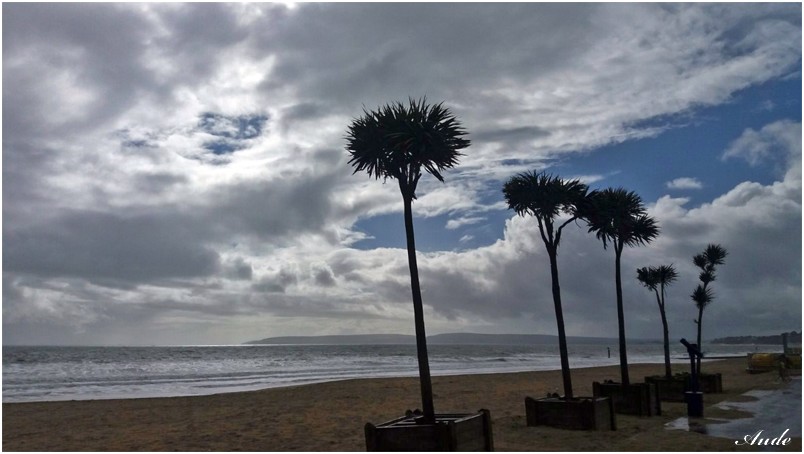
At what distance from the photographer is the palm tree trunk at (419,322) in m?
11.7

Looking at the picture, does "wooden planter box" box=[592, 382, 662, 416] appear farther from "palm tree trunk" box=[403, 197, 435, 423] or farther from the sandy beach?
"palm tree trunk" box=[403, 197, 435, 423]

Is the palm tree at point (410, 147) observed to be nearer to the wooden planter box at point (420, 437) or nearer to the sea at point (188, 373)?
the wooden planter box at point (420, 437)

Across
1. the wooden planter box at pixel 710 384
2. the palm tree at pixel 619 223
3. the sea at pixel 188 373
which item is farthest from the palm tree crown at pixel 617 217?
the sea at pixel 188 373

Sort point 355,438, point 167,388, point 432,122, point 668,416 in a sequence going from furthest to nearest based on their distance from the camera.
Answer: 1. point 167,388
2. point 668,416
3. point 355,438
4. point 432,122

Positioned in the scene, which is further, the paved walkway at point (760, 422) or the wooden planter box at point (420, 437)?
the paved walkway at point (760, 422)

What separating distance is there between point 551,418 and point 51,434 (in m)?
15.0

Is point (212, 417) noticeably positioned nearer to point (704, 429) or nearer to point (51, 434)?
point (51, 434)

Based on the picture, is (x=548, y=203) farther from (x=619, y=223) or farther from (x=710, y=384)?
(x=710, y=384)

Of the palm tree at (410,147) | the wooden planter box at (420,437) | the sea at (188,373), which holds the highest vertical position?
the palm tree at (410,147)

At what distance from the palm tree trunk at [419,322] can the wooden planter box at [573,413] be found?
5046 mm

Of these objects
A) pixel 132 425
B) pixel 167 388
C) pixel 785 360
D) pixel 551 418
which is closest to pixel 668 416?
Answer: pixel 551 418

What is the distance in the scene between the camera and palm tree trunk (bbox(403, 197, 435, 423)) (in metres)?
11.7

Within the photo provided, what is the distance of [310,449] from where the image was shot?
610 inches

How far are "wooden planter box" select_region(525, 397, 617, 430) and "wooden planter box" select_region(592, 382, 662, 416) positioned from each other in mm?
2838
